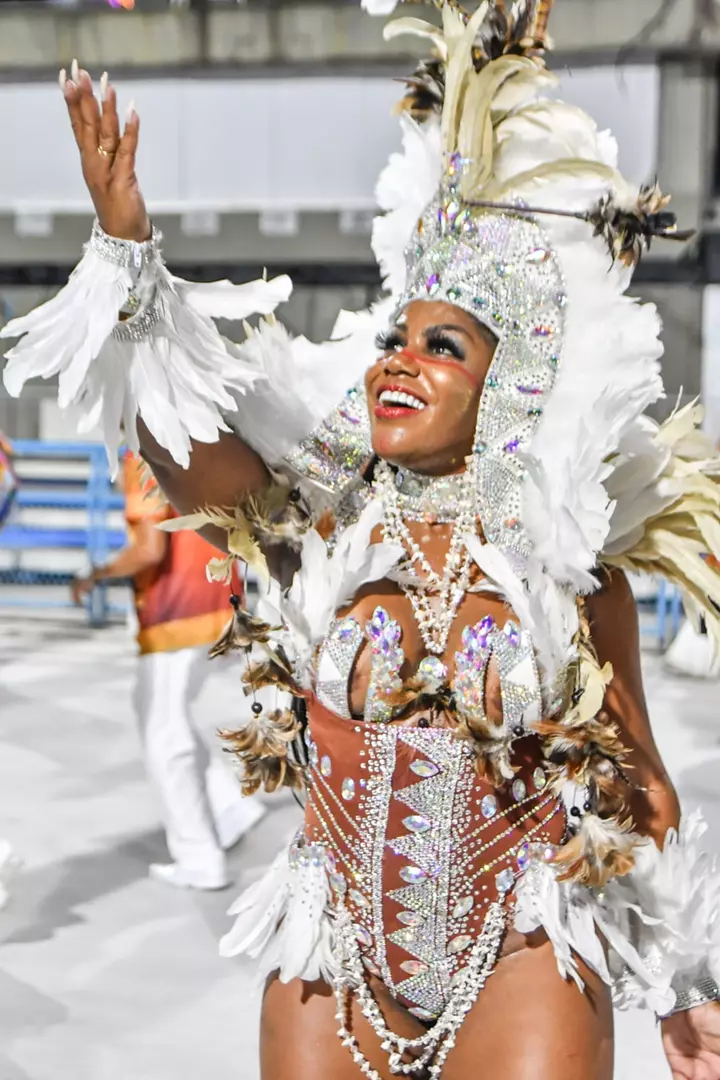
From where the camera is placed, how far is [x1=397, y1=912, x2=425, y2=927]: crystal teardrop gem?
1.58 meters

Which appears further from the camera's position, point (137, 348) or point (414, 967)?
point (414, 967)

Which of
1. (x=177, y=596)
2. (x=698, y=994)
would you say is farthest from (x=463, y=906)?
(x=177, y=596)

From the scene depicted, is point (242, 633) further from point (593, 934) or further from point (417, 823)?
point (593, 934)

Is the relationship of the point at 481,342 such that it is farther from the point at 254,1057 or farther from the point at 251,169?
the point at 251,169

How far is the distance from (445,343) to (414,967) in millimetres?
810

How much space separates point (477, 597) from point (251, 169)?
778 centimetres

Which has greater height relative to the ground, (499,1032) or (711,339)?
(711,339)

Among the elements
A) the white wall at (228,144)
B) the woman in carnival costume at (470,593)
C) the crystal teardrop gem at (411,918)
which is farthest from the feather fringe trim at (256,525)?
the white wall at (228,144)

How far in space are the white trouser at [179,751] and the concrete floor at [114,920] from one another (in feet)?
0.48

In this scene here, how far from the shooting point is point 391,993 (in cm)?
161

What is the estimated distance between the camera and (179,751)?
3777 mm

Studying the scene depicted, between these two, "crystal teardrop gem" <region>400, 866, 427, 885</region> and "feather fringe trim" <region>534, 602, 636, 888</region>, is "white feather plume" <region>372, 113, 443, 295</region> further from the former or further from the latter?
"crystal teardrop gem" <region>400, 866, 427, 885</region>

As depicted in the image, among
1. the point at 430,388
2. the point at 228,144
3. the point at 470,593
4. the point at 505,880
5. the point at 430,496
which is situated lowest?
the point at 505,880

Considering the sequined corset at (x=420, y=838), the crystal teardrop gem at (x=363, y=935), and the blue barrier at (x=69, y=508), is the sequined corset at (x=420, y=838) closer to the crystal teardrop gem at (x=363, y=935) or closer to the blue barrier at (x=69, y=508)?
the crystal teardrop gem at (x=363, y=935)
